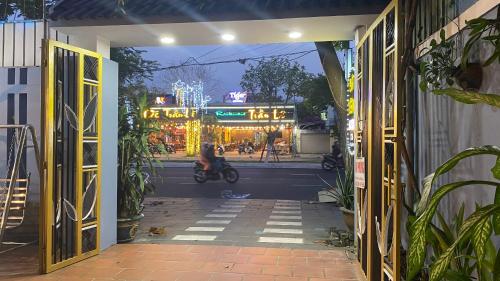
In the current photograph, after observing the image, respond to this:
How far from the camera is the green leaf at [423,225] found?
77.7 inches

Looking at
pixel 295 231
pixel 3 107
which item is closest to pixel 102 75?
pixel 3 107

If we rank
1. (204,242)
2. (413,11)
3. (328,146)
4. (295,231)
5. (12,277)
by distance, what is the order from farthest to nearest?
(328,146) → (295,231) → (204,242) → (12,277) → (413,11)

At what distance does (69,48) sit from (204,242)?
9.74ft

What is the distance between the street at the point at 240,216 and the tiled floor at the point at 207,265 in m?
0.42

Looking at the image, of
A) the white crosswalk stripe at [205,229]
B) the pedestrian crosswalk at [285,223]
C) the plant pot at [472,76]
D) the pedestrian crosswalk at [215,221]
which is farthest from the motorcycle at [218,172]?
the plant pot at [472,76]

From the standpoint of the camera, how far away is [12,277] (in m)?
4.37

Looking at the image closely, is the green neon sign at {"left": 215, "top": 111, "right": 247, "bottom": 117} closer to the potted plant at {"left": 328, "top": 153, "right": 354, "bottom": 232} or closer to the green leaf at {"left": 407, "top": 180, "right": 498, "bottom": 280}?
the potted plant at {"left": 328, "top": 153, "right": 354, "bottom": 232}

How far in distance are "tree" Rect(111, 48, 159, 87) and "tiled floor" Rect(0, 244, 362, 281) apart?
5.63 meters

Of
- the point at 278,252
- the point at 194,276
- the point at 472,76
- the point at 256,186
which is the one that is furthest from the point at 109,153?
the point at 256,186

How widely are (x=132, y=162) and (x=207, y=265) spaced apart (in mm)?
1973

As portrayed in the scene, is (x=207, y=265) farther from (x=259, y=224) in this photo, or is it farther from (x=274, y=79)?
(x=274, y=79)

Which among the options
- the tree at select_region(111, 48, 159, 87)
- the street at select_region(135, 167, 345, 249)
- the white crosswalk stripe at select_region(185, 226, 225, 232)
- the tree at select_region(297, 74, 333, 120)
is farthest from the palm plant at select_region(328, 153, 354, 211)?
the tree at select_region(297, 74, 333, 120)

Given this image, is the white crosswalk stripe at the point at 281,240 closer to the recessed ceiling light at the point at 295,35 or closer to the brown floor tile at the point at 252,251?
the brown floor tile at the point at 252,251

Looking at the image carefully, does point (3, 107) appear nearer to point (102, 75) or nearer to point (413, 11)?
point (102, 75)
